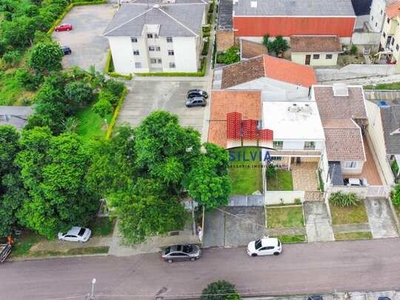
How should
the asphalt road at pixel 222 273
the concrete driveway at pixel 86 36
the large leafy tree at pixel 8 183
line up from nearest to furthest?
1. the asphalt road at pixel 222 273
2. the large leafy tree at pixel 8 183
3. the concrete driveway at pixel 86 36

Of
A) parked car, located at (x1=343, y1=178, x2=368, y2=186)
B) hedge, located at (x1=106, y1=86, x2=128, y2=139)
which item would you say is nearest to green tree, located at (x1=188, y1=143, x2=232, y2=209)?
parked car, located at (x1=343, y1=178, x2=368, y2=186)

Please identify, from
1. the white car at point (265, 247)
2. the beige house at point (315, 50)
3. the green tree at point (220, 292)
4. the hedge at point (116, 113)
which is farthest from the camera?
the beige house at point (315, 50)

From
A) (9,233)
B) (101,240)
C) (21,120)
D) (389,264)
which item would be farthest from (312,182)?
(21,120)

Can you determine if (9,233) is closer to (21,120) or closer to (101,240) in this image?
(101,240)

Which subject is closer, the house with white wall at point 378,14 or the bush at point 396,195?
the bush at point 396,195

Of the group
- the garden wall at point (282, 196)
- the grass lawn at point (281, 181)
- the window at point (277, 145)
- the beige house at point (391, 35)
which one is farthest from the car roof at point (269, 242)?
the beige house at point (391, 35)

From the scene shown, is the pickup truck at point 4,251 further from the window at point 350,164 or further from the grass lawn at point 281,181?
the window at point 350,164
